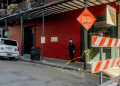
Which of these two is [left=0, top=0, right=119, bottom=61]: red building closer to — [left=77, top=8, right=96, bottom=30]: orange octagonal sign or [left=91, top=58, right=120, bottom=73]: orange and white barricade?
[left=77, top=8, right=96, bottom=30]: orange octagonal sign

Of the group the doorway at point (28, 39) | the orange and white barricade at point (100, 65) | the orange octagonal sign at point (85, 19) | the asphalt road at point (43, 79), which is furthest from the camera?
the doorway at point (28, 39)

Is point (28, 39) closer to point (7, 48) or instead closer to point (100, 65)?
point (7, 48)

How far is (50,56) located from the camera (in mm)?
13305

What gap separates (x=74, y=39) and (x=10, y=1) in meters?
13.0

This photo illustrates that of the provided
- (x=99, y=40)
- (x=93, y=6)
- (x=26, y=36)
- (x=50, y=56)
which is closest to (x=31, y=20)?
(x=26, y=36)

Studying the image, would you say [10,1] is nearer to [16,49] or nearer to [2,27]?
[2,27]

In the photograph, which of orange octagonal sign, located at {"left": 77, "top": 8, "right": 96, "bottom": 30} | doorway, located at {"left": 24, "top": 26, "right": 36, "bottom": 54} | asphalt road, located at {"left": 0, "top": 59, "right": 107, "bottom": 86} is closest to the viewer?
asphalt road, located at {"left": 0, "top": 59, "right": 107, "bottom": 86}

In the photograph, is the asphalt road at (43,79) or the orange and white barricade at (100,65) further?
the asphalt road at (43,79)

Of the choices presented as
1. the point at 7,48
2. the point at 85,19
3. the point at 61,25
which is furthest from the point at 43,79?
the point at 61,25

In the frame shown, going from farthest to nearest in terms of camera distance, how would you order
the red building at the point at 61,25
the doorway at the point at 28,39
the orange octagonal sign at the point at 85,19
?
the doorway at the point at 28,39 < the red building at the point at 61,25 < the orange octagonal sign at the point at 85,19

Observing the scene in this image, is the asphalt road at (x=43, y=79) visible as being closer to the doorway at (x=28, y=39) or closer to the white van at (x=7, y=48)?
the white van at (x=7, y=48)

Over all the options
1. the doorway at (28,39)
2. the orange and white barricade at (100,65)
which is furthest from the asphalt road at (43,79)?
the doorway at (28,39)

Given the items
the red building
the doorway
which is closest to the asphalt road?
the red building

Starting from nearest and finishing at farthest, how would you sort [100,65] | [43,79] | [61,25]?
[100,65], [43,79], [61,25]
